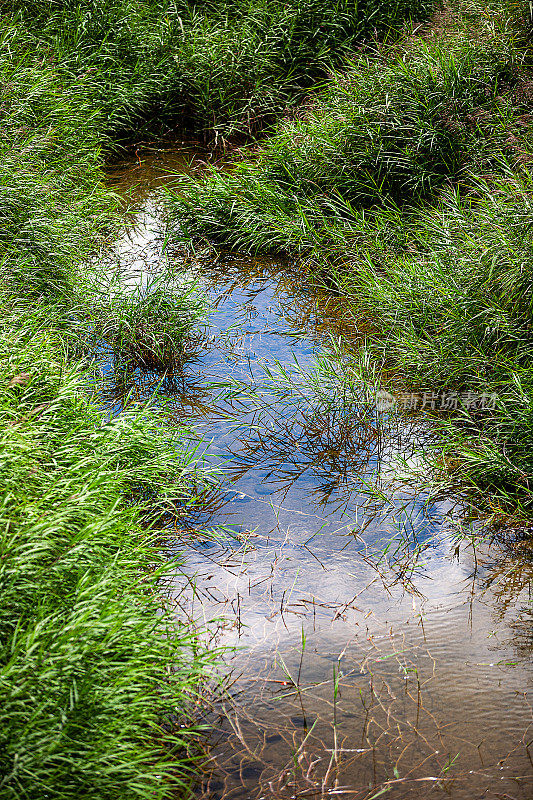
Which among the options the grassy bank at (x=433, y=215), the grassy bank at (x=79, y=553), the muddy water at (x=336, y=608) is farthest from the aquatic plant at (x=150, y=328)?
the grassy bank at (x=433, y=215)

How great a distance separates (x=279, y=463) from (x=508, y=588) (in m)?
1.01

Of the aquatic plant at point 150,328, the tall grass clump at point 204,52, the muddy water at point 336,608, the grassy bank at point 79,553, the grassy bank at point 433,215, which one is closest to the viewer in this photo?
the grassy bank at point 79,553

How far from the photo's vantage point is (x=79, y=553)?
194 cm

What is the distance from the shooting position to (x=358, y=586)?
2367 mm

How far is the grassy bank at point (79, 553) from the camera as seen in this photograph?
157 centimetres

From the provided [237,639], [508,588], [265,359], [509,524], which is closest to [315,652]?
[237,639]

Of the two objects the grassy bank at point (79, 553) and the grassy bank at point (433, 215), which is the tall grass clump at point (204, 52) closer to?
the grassy bank at point (433, 215)

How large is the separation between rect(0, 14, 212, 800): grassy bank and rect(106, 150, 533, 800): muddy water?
0.18 metres

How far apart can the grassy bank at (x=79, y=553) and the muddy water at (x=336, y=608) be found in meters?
0.18

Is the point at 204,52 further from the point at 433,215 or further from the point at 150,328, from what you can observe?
the point at 150,328

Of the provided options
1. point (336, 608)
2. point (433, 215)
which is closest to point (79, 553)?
point (336, 608)

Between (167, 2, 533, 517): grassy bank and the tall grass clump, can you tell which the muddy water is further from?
the tall grass clump

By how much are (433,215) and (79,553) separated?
293 centimetres

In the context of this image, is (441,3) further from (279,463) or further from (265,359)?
(279,463)
